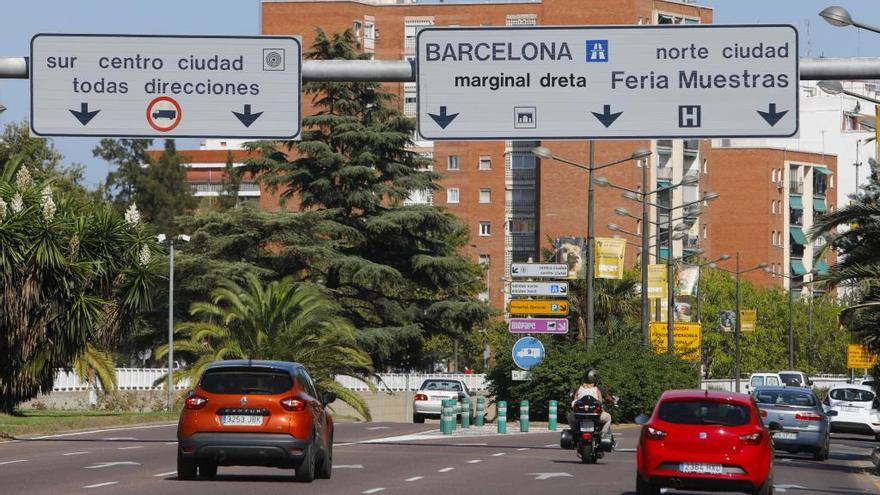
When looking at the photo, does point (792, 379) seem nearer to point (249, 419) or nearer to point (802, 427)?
point (802, 427)

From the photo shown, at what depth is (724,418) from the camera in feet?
69.4

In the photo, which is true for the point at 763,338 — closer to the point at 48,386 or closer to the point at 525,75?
the point at 48,386

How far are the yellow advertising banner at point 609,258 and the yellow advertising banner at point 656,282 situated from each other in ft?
16.2

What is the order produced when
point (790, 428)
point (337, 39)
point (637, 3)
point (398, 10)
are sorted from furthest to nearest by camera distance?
point (398, 10) → point (637, 3) → point (337, 39) → point (790, 428)

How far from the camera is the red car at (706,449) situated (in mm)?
20781

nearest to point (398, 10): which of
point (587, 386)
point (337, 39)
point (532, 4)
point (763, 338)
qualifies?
point (532, 4)

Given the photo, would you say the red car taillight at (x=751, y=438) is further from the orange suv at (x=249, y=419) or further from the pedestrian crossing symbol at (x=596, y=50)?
the orange suv at (x=249, y=419)

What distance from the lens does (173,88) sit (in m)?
22.2

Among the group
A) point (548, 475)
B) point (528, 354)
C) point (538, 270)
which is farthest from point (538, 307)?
point (548, 475)

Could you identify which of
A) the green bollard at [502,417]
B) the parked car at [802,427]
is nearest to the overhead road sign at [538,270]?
the green bollard at [502,417]

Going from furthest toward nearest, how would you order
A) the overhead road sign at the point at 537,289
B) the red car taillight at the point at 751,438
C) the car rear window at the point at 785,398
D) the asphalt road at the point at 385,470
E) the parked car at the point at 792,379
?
the parked car at the point at 792,379, the overhead road sign at the point at 537,289, the car rear window at the point at 785,398, the asphalt road at the point at 385,470, the red car taillight at the point at 751,438

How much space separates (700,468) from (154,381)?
44.2 metres

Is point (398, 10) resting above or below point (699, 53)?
above

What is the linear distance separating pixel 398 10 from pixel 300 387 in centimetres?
10536
